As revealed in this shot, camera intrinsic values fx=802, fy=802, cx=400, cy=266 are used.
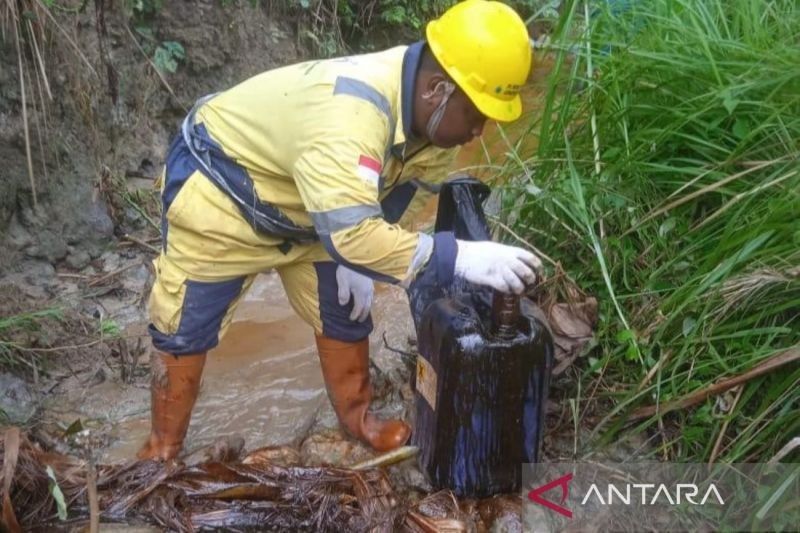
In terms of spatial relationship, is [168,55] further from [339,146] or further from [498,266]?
[498,266]

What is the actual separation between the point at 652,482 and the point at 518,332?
2.12ft

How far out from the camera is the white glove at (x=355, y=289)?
2.83 m

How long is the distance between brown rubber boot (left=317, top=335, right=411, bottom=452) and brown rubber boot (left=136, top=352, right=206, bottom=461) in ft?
1.57

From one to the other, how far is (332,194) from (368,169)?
5.0 inches

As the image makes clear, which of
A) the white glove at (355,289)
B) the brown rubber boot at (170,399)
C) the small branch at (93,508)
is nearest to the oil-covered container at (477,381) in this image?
the white glove at (355,289)

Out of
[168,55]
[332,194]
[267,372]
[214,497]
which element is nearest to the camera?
[332,194]

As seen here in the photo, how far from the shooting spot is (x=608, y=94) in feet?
9.90

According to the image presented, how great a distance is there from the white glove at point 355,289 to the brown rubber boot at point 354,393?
16cm

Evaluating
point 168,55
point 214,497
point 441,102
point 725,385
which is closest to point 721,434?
point 725,385

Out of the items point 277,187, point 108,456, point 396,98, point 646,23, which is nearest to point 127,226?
point 108,456

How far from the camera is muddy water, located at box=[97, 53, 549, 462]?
3188mm

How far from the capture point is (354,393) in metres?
3.06

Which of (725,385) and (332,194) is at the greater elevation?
(332,194)

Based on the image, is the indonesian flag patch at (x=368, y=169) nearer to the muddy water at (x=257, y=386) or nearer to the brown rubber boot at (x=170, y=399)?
the brown rubber boot at (x=170, y=399)
